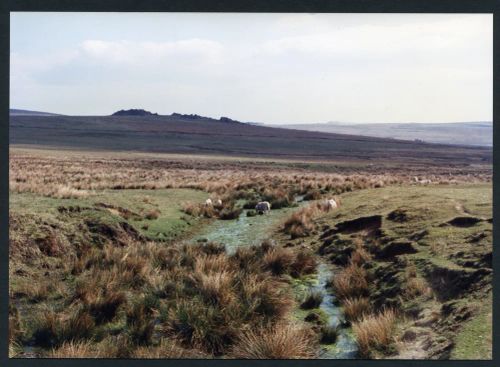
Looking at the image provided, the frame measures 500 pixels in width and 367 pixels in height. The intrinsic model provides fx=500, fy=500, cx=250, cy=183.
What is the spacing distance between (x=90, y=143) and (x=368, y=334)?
47549mm

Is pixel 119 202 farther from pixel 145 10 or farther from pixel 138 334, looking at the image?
pixel 145 10

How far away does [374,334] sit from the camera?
6652mm

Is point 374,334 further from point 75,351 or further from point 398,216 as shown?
point 398,216

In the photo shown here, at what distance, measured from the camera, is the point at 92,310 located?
7680 mm

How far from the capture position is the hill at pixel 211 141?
4228cm

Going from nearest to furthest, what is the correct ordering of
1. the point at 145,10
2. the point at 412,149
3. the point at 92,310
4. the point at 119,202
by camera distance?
the point at 145,10
the point at 92,310
the point at 119,202
the point at 412,149

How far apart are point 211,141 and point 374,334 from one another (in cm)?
4511

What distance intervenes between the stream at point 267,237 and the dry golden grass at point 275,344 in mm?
347

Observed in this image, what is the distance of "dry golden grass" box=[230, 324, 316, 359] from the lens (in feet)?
20.7

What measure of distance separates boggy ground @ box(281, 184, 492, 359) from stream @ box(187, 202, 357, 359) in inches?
8.7

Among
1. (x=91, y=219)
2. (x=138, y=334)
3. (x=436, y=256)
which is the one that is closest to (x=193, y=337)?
(x=138, y=334)

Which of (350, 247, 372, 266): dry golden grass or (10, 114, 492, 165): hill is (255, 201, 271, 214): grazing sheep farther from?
(10, 114, 492, 165): hill

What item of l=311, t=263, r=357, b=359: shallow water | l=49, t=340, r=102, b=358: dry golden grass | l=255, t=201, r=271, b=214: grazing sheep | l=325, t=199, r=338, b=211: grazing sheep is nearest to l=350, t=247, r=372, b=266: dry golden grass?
l=311, t=263, r=357, b=359: shallow water

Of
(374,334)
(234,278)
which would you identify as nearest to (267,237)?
(234,278)
